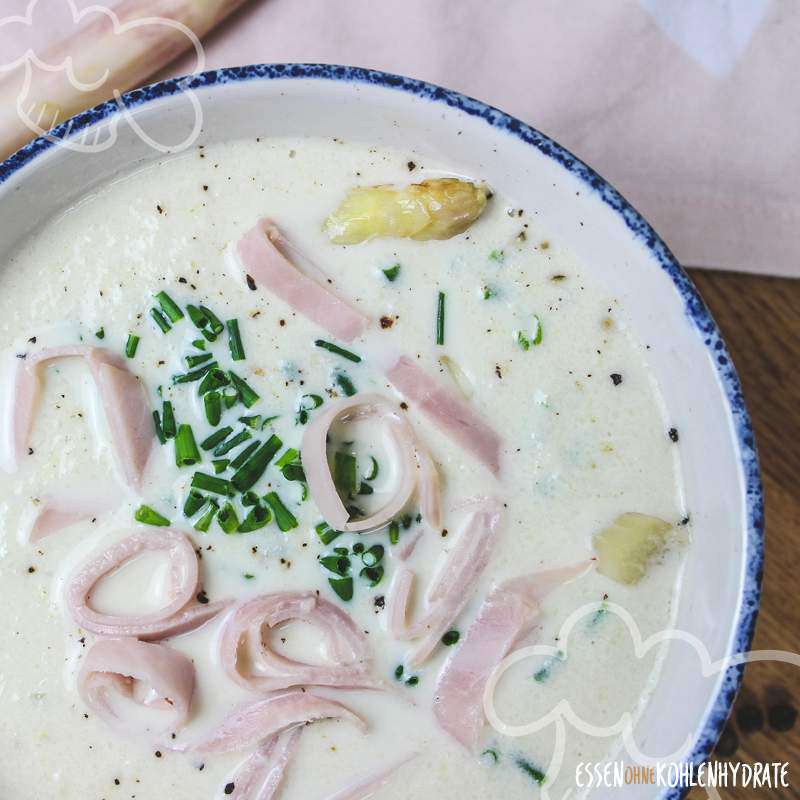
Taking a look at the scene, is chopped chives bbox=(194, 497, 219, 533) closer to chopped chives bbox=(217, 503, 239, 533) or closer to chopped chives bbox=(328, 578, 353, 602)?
chopped chives bbox=(217, 503, 239, 533)

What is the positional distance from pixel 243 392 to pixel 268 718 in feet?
1.60

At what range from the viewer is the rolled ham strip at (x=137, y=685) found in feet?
4.92

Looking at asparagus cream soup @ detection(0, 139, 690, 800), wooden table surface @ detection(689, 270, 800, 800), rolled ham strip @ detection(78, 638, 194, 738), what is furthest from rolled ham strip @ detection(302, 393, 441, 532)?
wooden table surface @ detection(689, 270, 800, 800)

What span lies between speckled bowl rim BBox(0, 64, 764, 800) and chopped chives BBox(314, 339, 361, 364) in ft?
1.26

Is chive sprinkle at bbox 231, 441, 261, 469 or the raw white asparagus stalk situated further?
the raw white asparagus stalk

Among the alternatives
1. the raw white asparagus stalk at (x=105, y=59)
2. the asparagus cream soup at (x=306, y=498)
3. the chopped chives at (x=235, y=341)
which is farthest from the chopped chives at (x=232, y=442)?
the raw white asparagus stalk at (x=105, y=59)

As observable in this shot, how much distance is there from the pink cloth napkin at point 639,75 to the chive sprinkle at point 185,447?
69 cm

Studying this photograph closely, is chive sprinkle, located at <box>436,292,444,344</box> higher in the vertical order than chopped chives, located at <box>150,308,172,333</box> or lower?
lower

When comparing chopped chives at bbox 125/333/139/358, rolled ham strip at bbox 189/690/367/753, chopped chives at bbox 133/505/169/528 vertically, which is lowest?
rolled ham strip at bbox 189/690/367/753

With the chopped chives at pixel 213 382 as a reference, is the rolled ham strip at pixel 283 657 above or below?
below

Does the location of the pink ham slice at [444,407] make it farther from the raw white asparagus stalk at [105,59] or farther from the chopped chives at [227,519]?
the raw white asparagus stalk at [105,59]

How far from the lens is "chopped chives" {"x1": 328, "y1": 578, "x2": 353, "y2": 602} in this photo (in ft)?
5.05

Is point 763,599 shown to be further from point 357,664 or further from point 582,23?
point 582,23

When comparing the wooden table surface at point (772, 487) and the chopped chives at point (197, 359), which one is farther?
the wooden table surface at point (772, 487)
